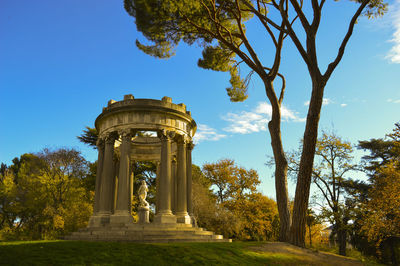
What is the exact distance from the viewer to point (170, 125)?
2228cm

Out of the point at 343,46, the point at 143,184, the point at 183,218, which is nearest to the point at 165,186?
the point at 143,184

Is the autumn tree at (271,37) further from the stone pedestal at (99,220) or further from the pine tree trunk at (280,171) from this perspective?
the stone pedestal at (99,220)

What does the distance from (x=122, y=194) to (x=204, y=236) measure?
20.7 ft

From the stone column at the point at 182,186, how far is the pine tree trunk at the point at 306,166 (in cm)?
811

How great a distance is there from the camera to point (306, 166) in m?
16.6

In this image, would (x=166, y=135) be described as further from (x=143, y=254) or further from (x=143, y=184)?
(x=143, y=254)

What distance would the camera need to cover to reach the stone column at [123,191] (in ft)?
64.0

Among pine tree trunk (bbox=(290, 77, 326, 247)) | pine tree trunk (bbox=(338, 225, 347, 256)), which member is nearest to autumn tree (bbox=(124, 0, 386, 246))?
pine tree trunk (bbox=(290, 77, 326, 247))

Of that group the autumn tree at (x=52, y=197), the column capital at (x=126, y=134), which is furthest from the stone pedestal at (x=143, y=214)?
the autumn tree at (x=52, y=197)

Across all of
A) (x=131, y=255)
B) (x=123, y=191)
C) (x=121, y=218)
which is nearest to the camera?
(x=131, y=255)

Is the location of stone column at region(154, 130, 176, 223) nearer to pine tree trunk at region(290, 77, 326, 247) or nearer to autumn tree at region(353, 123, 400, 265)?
pine tree trunk at region(290, 77, 326, 247)

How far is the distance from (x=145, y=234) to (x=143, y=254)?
576cm

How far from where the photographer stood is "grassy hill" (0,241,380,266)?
10.1m

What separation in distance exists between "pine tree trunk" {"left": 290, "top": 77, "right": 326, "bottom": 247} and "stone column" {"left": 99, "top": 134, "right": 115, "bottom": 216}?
42.5ft
